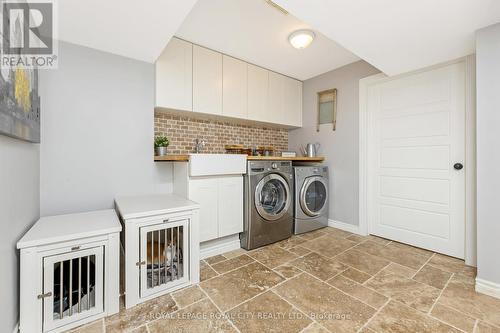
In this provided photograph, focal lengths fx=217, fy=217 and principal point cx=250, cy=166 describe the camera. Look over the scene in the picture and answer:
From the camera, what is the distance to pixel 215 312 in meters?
1.44

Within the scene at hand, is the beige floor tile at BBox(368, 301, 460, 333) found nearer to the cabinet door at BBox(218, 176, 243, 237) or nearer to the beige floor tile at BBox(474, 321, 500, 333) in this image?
the beige floor tile at BBox(474, 321, 500, 333)

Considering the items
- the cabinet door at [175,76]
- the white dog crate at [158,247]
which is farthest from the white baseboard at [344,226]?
the cabinet door at [175,76]

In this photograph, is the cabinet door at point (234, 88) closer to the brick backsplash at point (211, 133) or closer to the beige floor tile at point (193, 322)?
the brick backsplash at point (211, 133)

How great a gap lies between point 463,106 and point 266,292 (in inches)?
101

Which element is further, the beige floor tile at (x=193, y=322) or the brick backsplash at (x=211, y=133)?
the brick backsplash at (x=211, y=133)

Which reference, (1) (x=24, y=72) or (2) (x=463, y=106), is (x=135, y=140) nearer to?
(1) (x=24, y=72)

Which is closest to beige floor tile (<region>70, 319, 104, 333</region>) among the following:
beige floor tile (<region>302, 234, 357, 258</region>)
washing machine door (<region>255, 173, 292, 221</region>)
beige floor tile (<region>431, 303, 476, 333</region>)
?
washing machine door (<region>255, 173, 292, 221</region>)

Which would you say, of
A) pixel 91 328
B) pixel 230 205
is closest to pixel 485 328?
pixel 230 205

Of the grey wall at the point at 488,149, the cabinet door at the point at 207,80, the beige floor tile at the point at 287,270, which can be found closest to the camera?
the grey wall at the point at 488,149

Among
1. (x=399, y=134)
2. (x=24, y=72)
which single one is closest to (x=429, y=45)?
(x=399, y=134)

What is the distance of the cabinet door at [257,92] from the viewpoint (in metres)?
2.98

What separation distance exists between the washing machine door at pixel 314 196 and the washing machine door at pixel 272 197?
0.29 metres

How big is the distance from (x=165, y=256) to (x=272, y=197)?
4.69 feet

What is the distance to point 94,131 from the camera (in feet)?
6.37
